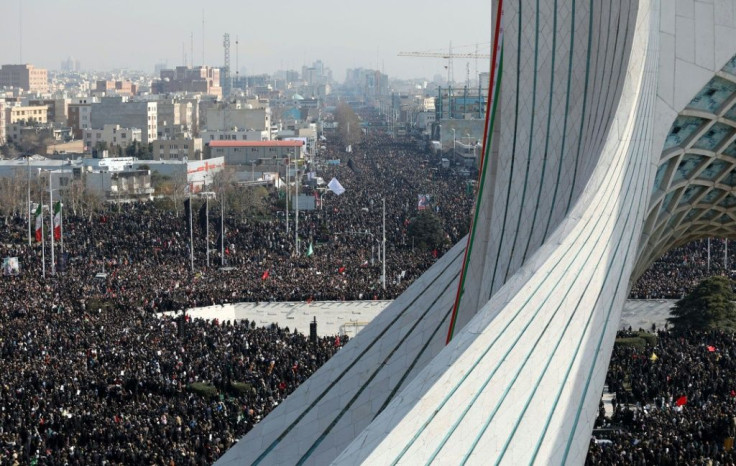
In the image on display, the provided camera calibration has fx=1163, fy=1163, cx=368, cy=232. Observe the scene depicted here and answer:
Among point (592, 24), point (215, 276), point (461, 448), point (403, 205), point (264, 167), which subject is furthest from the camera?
point (264, 167)

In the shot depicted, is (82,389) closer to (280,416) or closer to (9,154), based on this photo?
(280,416)

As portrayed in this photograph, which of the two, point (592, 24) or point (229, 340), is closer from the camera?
point (592, 24)

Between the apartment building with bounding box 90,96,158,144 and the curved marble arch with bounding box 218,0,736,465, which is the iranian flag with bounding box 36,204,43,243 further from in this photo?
the apartment building with bounding box 90,96,158,144

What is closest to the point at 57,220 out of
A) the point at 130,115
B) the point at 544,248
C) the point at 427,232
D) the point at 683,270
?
the point at 427,232

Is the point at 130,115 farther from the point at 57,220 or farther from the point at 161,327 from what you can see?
the point at 161,327

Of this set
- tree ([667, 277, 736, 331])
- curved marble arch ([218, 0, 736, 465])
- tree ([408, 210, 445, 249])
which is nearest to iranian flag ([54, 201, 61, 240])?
tree ([408, 210, 445, 249])

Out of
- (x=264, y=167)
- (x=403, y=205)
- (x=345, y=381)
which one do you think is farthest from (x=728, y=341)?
(x=264, y=167)
